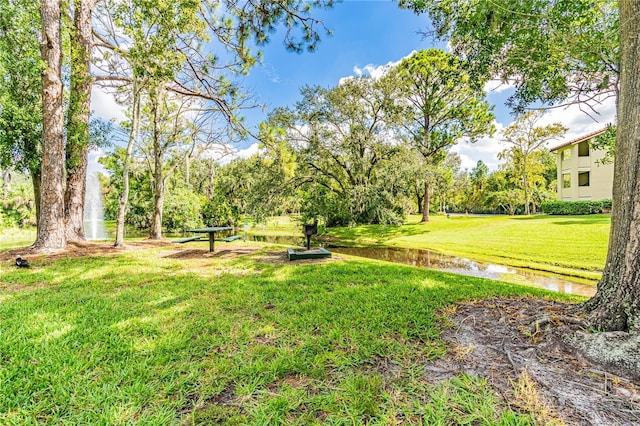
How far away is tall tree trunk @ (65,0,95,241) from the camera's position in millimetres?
7277

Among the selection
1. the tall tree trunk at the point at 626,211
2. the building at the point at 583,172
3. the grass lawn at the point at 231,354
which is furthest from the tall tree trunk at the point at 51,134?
the building at the point at 583,172

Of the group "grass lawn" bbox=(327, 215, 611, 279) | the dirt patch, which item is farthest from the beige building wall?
the dirt patch

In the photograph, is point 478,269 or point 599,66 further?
point 478,269

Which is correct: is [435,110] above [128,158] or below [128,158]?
above

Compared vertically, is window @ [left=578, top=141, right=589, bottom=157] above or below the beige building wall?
above

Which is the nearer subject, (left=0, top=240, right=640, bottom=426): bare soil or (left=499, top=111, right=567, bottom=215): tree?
(left=0, top=240, right=640, bottom=426): bare soil

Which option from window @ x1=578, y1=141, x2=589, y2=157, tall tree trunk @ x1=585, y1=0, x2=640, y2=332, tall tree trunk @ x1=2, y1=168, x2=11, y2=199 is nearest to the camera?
tall tree trunk @ x1=585, y1=0, x2=640, y2=332

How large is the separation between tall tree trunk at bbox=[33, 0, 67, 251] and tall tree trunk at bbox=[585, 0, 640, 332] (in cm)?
959

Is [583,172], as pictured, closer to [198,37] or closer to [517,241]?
[517,241]

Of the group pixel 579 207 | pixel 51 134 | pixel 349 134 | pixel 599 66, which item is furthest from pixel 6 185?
pixel 579 207

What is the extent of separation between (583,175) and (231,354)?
88.6 ft

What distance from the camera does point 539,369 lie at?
1.93m

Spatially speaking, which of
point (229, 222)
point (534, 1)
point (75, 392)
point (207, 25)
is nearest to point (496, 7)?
point (534, 1)

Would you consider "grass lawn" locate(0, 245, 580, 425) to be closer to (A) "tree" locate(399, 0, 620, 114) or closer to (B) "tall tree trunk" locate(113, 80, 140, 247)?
(B) "tall tree trunk" locate(113, 80, 140, 247)
